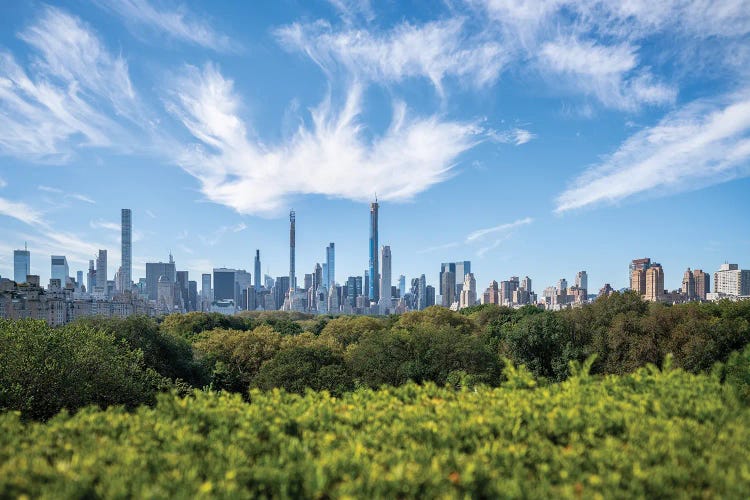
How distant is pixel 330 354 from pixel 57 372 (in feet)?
55.5

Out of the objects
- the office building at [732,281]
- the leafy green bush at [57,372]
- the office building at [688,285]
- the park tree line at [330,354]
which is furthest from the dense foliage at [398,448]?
the office building at [732,281]

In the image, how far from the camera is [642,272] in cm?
10344

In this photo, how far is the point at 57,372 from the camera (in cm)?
1477

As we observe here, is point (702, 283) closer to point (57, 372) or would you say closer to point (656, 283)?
point (656, 283)

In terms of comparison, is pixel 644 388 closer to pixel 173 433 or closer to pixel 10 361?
pixel 173 433

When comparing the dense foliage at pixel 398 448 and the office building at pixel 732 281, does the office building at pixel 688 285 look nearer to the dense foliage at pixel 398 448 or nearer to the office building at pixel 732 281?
the office building at pixel 732 281

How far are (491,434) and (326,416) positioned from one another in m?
1.60

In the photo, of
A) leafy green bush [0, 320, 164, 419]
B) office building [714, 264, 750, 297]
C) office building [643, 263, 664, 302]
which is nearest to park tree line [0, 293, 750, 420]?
leafy green bush [0, 320, 164, 419]

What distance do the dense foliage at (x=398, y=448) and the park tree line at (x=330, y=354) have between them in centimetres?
584

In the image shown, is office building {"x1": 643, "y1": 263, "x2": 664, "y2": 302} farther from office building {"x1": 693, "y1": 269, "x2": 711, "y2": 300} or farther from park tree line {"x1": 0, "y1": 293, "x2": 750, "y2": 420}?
park tree line {"x1": 0, "y1": 293, "x2": 750, "y2": 420}

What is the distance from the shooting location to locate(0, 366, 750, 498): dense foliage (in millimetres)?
3373

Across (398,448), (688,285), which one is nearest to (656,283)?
(688,285)

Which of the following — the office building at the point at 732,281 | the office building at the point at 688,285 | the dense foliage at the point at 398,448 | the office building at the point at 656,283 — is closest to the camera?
the dense foliage at the point at 398,448

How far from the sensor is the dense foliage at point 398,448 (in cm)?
337
